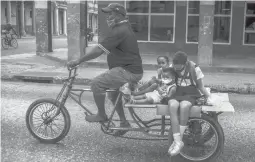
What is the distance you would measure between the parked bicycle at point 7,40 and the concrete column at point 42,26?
5158 millimetres

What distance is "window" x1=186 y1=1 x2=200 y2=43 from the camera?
55.0 ft

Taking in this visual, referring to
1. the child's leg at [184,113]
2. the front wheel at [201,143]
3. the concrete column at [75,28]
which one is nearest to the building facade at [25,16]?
the concrete column at [75,28]

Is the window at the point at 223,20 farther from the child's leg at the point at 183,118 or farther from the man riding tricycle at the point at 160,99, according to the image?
the child's leg at the point at 183,118

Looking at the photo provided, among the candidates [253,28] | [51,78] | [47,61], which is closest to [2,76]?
[51,78]

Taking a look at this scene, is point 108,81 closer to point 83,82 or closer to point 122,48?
point 122,48

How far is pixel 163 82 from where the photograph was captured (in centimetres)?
483

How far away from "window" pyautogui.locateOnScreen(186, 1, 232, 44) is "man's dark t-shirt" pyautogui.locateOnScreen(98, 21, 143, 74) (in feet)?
40.6

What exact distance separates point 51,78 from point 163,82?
699 cm

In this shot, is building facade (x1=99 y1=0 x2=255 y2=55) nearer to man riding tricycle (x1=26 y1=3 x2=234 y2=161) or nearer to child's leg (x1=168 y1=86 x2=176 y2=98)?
man riding tricycle (x1=26 y1=3 x2=234 y2=161)

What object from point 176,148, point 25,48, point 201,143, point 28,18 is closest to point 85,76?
point 201,143

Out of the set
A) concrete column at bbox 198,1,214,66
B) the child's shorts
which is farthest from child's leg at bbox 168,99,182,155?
concrete column at bbox 198,1,214,66

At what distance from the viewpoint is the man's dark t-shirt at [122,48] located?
4.79 metres

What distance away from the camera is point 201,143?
187 inches

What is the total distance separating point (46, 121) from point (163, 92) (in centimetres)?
170
